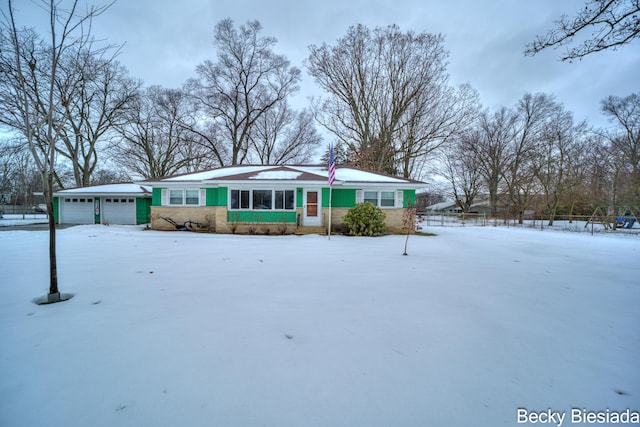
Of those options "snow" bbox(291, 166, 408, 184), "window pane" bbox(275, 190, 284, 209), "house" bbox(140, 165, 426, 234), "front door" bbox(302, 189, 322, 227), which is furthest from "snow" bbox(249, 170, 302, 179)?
"snow" bbox(291, 166, 408, 184)

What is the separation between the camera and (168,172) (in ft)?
90.2

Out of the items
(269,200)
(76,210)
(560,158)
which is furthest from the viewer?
(560,158)

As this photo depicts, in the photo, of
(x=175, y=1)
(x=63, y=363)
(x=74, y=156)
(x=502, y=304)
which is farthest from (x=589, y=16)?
(x=74, y=156)

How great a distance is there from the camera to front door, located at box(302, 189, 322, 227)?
1311cm

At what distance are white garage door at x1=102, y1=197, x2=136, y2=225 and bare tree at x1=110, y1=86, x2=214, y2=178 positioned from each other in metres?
8.36

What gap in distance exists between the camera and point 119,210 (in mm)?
18203

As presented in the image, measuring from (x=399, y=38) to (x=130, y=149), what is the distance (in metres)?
27.6

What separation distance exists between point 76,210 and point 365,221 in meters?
21.2

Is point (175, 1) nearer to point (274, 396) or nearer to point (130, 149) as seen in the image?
point (274, 396)

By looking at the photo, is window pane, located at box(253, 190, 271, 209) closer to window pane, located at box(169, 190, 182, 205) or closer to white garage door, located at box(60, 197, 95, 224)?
window pane, located at box(169, 190, 182, 205)

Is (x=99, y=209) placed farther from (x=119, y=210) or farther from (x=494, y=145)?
(x=494, y=145)

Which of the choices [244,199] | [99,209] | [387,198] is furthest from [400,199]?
[99,209]

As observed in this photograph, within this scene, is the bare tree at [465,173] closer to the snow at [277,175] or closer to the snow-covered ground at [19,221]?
the snow at [277,175]

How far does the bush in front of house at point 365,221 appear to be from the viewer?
38.5ft
